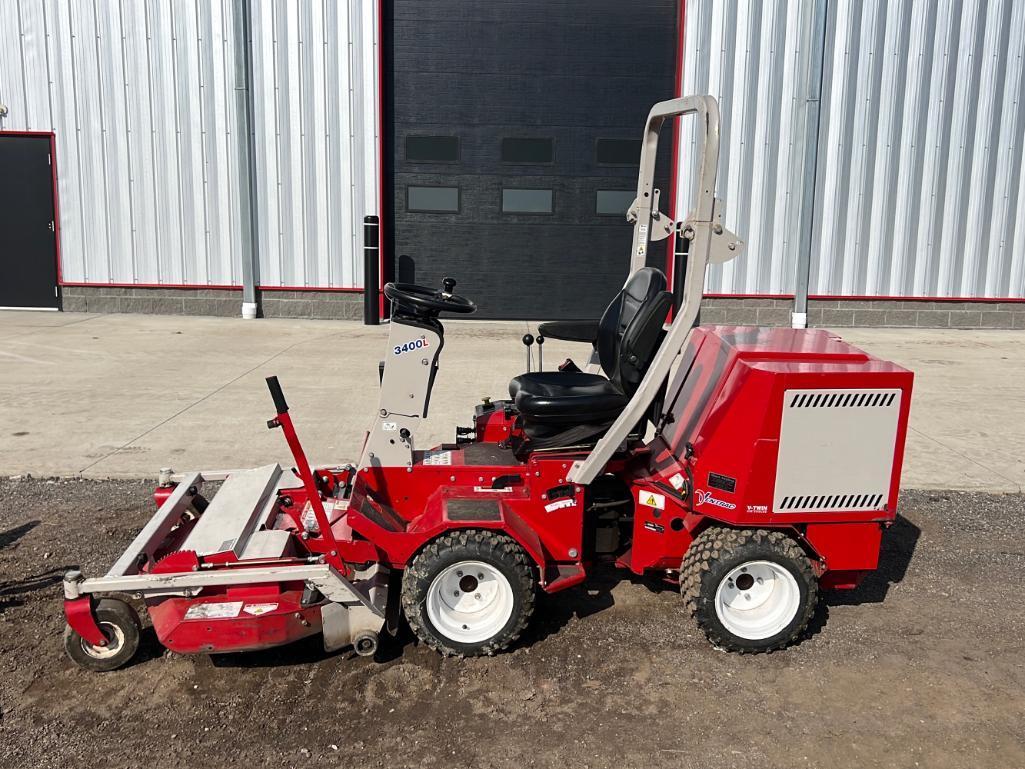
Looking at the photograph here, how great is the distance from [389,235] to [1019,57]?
935 cm

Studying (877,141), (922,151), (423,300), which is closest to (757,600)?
(423,300)

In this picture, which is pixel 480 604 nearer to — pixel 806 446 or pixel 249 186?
pixel 806 446

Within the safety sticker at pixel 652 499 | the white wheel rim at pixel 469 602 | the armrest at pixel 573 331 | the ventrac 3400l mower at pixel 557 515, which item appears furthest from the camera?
the armrest at pixel 573 331

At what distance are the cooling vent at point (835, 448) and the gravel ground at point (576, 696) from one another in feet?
2.25

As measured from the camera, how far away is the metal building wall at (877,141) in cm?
1226

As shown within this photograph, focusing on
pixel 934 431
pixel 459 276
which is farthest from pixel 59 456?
pixel 459 276

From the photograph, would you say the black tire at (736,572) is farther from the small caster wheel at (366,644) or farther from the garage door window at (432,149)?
the garage door window at (432,149)

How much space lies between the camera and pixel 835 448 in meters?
3.54

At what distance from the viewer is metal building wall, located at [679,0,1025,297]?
1226 centimetres

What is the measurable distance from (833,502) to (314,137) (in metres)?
10.6

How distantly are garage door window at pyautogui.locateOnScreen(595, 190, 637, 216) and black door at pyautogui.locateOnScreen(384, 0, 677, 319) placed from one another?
0.07 ft

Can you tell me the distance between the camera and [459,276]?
1290 centimetres

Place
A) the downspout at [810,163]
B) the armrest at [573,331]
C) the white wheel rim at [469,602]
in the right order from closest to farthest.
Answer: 1. the white wheel rim at [469,602]
2. the armrest at [573,331]
3. the downspout at [810,163]

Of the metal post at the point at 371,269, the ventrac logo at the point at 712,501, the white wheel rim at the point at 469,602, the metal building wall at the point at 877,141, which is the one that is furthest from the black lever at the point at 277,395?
the metal building wall at the point at 877,141
